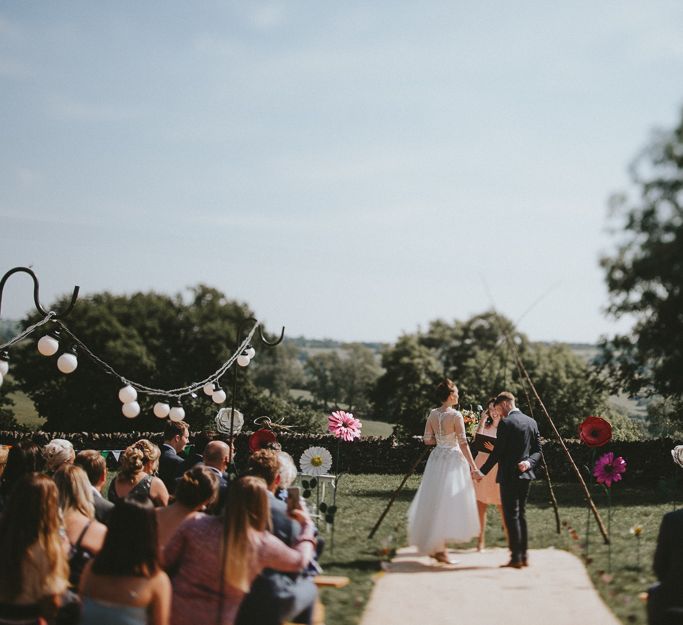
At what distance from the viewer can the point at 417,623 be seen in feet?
20.2

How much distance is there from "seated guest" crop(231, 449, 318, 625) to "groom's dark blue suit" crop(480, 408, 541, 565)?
323cm

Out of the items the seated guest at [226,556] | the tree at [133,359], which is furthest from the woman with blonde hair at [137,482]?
the tree at [133,359]

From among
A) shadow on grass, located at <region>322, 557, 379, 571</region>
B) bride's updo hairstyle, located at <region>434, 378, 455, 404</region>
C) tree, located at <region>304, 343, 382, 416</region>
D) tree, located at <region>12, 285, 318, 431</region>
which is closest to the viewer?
shadow on grass, located at <region>322, 557, 379, 571</region>

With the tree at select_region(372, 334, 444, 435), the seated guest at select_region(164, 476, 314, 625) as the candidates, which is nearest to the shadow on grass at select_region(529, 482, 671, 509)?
the seated guest at select_region(164, 476, 314, 625)

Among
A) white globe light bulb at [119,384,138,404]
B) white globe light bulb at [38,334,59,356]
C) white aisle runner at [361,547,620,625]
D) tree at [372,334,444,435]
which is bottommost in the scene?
white aisle runner at [361,547,620,625]

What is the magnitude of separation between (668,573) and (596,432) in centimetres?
542

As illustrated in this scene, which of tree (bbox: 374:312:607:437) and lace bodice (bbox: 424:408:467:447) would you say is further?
tree (bbox: 374:312:607:437)

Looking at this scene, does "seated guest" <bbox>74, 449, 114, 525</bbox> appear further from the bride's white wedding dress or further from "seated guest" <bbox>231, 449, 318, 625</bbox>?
the bride's white wedding dress

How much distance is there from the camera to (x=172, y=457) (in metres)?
8.55

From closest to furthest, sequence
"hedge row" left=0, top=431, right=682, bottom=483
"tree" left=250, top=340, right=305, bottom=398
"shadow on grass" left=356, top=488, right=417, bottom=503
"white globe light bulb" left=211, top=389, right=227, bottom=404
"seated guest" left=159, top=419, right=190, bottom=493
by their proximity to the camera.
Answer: "seated guest" left=159, top=419, right=190, bottom=493 < "white globe light bulb" left=211, top=389, right=227, bottom=404 < "shadow on grass" left=356, top=488, right=417, bottom=503 < "hedge row" left=0, top=431, right=682, bottom=483 < "tree" left=250, top=340, right=305, bottom=398

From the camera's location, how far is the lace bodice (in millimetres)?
8672

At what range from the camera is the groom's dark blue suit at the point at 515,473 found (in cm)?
798

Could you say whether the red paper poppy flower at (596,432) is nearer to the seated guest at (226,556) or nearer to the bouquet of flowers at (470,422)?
the bouquet of flowers at (470,422)

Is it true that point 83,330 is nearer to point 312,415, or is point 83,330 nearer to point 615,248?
→ point 312,415
